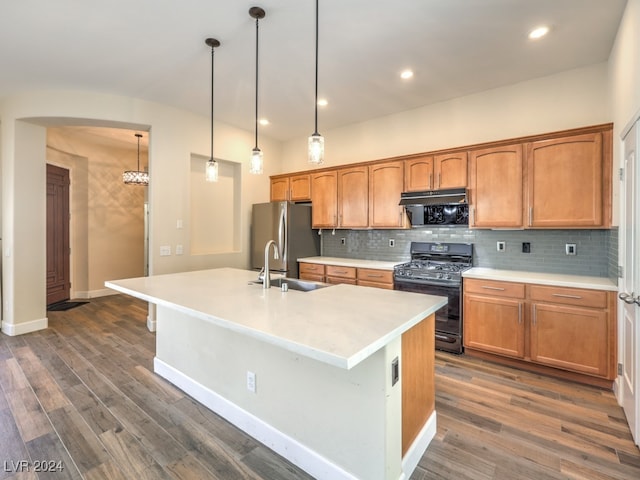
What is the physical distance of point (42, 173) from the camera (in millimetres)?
4156

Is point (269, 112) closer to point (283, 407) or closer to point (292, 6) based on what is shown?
point (292, 6)

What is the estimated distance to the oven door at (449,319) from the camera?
3.24 meters

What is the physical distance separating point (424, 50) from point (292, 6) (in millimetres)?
1250

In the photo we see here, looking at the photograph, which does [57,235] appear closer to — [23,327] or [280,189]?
[23,327]

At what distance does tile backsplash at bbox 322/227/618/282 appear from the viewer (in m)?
2.98

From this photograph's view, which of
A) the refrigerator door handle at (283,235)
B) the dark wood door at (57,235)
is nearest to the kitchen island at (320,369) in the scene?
the refrigerator door handle at (283,235)

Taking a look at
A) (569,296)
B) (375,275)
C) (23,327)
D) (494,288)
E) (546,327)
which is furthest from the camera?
(23,327)

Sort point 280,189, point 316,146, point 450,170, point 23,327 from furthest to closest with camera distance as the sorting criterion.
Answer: point 280,189 < point 23,327 < point 450,170 < point 316,146

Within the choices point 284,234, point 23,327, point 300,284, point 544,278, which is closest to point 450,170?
point 544,278

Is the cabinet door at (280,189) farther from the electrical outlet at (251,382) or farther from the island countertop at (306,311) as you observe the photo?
the electrical outlet at (251,382)

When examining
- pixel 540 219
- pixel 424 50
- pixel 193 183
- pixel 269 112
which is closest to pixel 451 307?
pixel 540 219

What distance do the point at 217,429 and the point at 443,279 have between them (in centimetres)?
246

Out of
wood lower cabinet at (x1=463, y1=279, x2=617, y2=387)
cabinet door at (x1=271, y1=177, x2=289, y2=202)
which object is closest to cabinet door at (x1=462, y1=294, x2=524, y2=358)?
wood lower cabinet at (x1=463, y1=279, x2=617, y2=387)

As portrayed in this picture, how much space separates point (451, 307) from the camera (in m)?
3.27
